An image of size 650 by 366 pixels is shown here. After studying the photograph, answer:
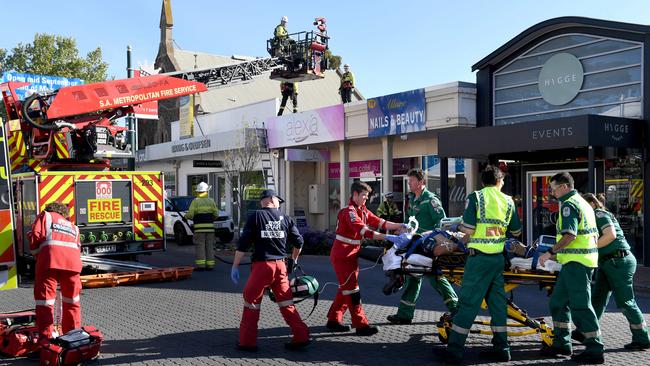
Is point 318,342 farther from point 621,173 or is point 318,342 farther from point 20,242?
point 621,173

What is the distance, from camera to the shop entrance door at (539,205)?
52.5 feet

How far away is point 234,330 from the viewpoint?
25.8ft

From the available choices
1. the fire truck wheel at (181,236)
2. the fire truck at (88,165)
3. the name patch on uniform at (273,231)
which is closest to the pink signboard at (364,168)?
the fire truck wheel at (181,236)

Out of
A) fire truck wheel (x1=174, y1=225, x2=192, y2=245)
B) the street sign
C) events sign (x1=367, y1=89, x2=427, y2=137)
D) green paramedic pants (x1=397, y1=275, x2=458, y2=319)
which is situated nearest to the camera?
green paramedic pants (x1=397, y1=275, x2=458, y2=319)

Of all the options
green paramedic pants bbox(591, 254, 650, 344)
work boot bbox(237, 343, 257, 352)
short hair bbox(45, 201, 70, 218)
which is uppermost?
short hair bbox(45, 201, 70, 218)

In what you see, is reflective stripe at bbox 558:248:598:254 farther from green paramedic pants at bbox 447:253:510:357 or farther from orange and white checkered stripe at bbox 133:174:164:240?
orange and white checkered stripe at bbox 133:174:164:240

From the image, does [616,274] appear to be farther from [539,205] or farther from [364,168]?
[364,168]

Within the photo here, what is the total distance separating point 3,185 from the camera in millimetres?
8070

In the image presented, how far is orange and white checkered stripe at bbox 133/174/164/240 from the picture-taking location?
1238 centimetres

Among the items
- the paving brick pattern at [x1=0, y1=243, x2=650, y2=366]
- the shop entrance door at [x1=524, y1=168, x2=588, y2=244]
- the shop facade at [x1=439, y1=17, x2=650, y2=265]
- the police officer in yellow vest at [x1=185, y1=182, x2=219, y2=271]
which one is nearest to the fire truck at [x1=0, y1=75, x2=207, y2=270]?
the police officer in yellow vest at [x1=185, y1=182, x2=219, y2=271]

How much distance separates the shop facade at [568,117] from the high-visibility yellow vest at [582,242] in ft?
20.8

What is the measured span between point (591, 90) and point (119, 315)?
11.6 meters

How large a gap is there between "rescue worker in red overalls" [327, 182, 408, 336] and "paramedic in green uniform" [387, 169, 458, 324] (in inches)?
19.2

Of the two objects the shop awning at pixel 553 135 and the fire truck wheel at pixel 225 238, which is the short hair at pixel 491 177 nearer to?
the shop awning at pixel 553 135
